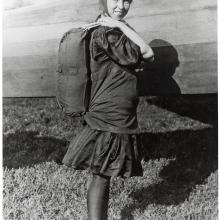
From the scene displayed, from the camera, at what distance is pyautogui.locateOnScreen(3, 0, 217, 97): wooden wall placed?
11.8 feet

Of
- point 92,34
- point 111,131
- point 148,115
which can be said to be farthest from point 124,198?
point 148,115

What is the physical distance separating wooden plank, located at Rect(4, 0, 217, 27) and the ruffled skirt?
136 centimetres

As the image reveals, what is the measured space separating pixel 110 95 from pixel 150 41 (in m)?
1.09

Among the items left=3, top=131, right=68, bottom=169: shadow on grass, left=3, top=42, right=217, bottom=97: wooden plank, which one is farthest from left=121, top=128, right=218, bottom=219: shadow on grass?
left=3, top=131, right=68, bottom=169: shadow on grass

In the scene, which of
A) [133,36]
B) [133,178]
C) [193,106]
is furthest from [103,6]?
[193,106]

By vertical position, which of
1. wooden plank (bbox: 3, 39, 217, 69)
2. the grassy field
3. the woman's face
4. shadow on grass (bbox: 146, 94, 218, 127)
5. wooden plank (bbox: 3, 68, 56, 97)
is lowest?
the grassy field

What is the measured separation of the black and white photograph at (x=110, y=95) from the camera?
9.42 ft

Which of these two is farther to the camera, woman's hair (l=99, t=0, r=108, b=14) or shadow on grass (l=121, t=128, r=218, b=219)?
shadow on grass (l=121, t=128, r=218, b=219)

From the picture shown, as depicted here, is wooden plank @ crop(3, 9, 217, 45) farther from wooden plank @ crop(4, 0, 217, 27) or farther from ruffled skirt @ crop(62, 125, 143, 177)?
ruffled skirt @ crop(62, 125, 143, 177)

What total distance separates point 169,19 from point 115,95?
121 centimetres

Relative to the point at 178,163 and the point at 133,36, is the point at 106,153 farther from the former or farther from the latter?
the point at 178,163

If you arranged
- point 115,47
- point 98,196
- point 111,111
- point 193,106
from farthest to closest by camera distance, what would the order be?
point 193,106, point 98,196, point 111,111, point 115,47

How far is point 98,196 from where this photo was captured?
2953 mm

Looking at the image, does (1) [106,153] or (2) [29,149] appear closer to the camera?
(1) [106,153]
